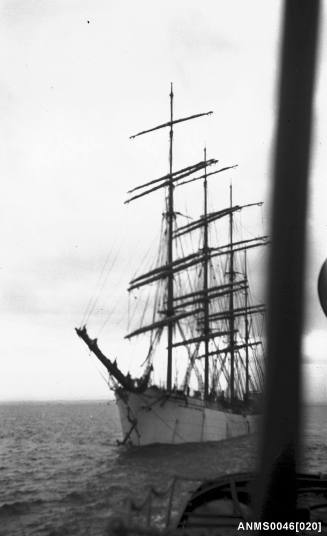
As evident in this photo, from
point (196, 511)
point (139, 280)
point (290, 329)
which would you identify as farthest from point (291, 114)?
point (139, 280)

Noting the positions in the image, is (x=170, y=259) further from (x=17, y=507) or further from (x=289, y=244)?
(x=289, y=244)

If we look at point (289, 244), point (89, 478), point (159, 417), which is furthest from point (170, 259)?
point (289, 244)

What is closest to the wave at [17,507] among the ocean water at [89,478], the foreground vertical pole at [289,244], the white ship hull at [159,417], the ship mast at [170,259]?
the ocean water at [89,478]

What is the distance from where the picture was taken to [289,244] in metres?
3.74

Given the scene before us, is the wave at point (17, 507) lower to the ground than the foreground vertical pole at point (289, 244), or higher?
lower

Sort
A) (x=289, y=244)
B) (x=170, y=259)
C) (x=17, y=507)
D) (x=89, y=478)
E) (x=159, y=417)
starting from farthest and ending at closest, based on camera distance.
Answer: (x=170, y=259) → (x=159, y=417) → (x=89, y=478) → (x=17, y=507) → (x=289, y=244)

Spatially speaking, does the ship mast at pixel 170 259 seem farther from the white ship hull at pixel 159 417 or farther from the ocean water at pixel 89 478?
the ocean water at pixel 89 478

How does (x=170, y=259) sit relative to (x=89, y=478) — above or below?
above

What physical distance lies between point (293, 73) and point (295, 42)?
233mm

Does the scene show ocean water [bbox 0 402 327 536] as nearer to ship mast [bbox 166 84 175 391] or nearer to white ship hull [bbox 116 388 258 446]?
white ship hull [bbox 116 388 258 446]

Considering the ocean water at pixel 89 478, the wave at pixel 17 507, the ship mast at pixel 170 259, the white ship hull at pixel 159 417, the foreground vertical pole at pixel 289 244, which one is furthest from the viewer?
the ship mast at pixel 170 259

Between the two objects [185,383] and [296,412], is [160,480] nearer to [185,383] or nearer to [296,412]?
[185,383]

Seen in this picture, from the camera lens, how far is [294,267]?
3715 mm

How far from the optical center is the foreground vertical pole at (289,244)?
3621 millimetres
